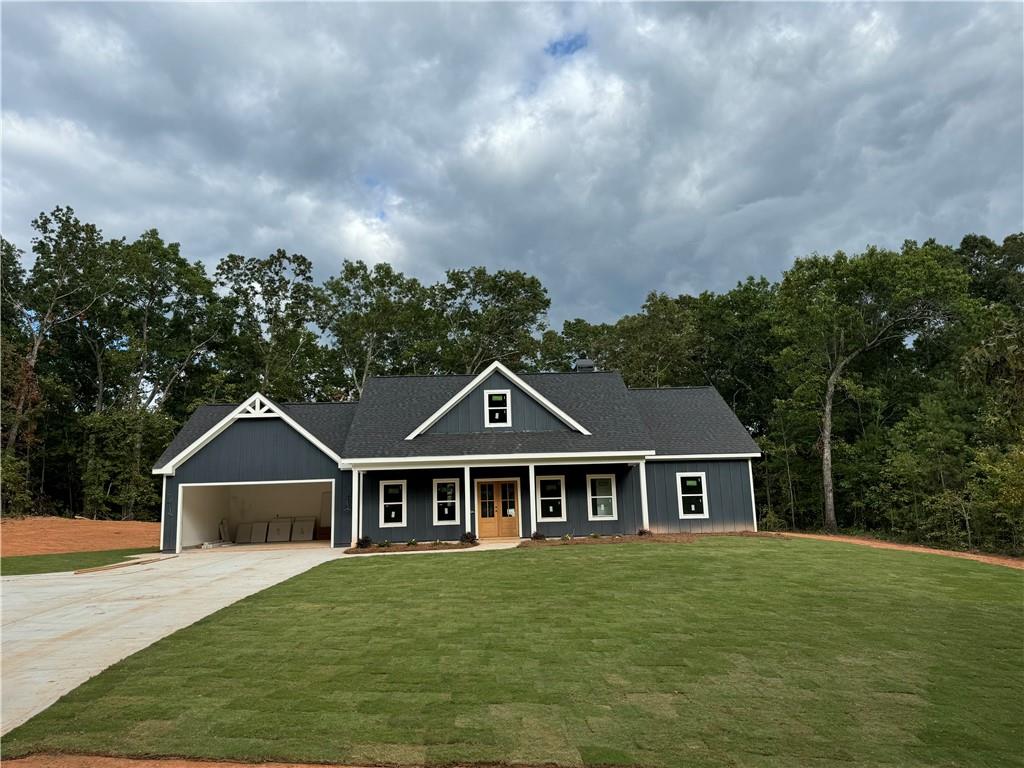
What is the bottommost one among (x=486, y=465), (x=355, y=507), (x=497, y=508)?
(x=497, y=508)

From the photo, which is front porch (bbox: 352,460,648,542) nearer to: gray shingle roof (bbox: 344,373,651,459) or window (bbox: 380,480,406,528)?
window (bbox: 380,480,406,528)

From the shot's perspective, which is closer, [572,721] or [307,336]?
[572,721]

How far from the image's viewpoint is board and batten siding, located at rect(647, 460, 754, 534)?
21.2 m

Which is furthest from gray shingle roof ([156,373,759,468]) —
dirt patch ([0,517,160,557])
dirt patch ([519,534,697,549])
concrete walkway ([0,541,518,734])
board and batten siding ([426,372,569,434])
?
dirt patch ([0,517,160,557])

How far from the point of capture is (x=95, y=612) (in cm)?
991

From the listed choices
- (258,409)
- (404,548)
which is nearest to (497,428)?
(404,548)

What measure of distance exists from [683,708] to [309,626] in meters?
5.14

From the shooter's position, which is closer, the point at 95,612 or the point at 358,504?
the point at 95,612

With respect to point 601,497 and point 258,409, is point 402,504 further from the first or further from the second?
point 601,497

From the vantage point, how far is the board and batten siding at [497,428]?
2133 centimetres

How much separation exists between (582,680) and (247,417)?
18801mm

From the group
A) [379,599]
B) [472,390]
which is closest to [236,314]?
[472,390]

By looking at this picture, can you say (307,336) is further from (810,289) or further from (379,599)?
(379,599)

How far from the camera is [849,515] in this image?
30.3 metres
